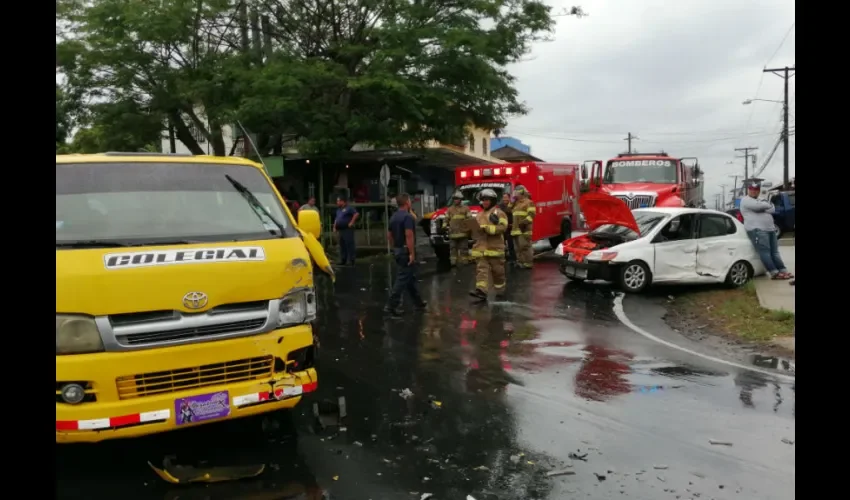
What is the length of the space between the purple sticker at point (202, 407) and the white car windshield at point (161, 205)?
1142mm

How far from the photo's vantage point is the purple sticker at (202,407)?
3989 mm

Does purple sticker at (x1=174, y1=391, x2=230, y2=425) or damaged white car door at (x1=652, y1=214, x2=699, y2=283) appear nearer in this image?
purple sticker at (x1=174, y1=391, x2=230, y2=425)

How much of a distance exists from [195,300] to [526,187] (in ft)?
43.9

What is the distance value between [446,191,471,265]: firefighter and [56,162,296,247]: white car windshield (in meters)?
10.5

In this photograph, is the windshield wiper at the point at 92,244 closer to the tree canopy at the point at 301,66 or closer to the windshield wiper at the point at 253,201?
the windshield wiper at the point at 253,201

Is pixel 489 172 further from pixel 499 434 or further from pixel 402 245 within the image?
pixel 499 434

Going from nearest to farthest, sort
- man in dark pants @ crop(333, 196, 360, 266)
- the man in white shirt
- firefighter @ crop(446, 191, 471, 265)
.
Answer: the man in white shirt, firefighter @ crop(446, 191, 471, 265), man in dark pants @ crop(333, 196, 360, 266)

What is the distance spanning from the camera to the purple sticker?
3.99 m

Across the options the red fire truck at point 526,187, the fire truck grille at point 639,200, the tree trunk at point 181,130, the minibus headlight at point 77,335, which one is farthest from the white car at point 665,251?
the tree trunk at point 181,130

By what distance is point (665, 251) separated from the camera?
1156 centimetres

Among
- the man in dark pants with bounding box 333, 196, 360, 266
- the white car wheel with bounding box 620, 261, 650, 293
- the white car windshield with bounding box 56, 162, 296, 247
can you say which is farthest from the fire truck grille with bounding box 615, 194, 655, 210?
the white car windshield with bounding box 56, 162, 296, 247

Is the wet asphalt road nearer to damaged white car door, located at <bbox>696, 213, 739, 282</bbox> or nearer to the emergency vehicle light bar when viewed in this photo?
damaged white car door, located at <bbox>696, 213, 739, 282</bbox>

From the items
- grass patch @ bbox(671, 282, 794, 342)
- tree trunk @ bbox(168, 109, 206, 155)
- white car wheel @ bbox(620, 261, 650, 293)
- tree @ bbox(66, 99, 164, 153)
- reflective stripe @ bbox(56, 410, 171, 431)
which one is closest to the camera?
reflective stripe @ bbox(56, 410, 171, 431)
